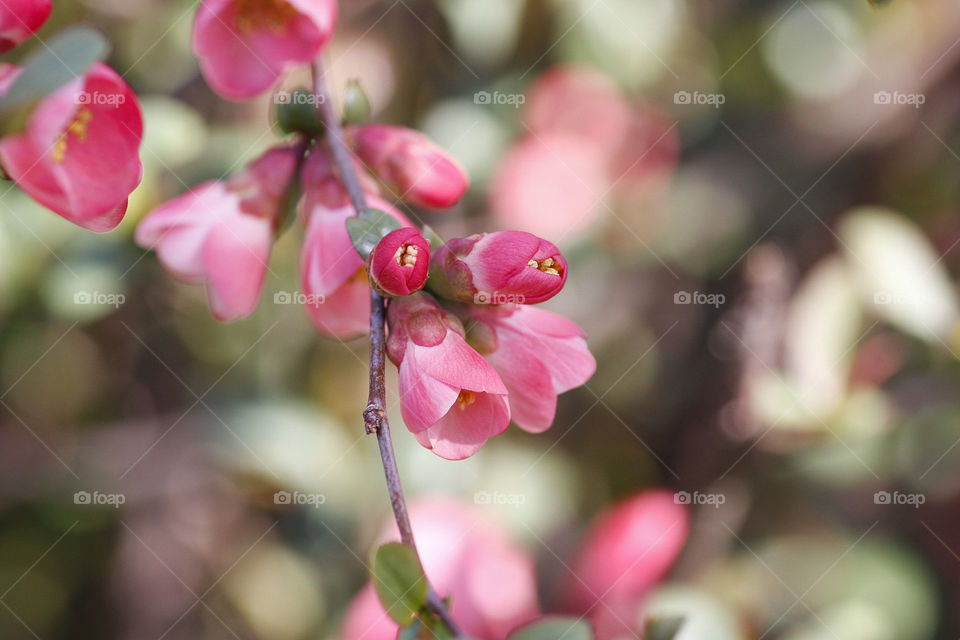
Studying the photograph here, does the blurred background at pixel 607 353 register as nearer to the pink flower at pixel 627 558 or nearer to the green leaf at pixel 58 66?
the pink flower at pixel 627 558

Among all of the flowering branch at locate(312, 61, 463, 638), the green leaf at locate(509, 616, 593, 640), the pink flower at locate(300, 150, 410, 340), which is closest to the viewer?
the flowering branch at locate(312, 61, 463, 638)

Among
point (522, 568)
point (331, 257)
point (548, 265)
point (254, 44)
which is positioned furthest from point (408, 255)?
point (522, 568)

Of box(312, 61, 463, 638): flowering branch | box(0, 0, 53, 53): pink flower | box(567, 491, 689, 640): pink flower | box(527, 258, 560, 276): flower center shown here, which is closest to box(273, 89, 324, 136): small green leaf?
box(312, 61, 463, 638): flowering branch

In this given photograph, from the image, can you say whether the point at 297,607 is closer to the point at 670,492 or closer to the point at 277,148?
the point at 670,492

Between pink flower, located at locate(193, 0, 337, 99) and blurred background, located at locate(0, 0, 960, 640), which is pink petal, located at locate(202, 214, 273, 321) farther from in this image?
blurred background, located at locate(0, 0, 960, 640)

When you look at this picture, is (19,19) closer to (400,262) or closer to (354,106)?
(354,106)

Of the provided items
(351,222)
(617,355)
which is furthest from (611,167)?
(351,222)
